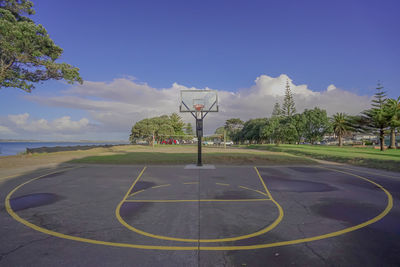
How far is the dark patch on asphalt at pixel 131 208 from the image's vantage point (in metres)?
5.87

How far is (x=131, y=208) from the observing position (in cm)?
641

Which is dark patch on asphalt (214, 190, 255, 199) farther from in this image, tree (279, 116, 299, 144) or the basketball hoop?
tree (279, 116, 299, 144)

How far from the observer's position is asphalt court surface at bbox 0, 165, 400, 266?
3677 millimetres

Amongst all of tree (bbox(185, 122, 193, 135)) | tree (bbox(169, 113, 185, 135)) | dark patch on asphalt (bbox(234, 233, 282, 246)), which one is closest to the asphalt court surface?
dark patch on asphalt (bbox(234, 233, 282, 246))

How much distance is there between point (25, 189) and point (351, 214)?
41.2 feet

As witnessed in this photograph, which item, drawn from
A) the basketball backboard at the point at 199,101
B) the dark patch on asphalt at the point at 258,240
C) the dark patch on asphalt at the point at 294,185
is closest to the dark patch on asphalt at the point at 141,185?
the dark patch on asphalt at the point at 258,240

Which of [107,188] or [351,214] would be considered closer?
[351,214]

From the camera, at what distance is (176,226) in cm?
505

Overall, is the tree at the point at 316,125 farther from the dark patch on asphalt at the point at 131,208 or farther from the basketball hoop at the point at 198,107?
the dark patch on asphalt at the point at 131,208

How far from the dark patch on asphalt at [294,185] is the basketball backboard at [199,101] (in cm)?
823

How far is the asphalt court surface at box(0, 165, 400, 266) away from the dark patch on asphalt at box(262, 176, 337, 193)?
8 centimetres

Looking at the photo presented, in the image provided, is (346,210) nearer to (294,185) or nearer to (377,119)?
(294,185)

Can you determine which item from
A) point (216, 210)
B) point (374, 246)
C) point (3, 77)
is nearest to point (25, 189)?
point (216, 210)

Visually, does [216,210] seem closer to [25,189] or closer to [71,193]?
[71,193]
